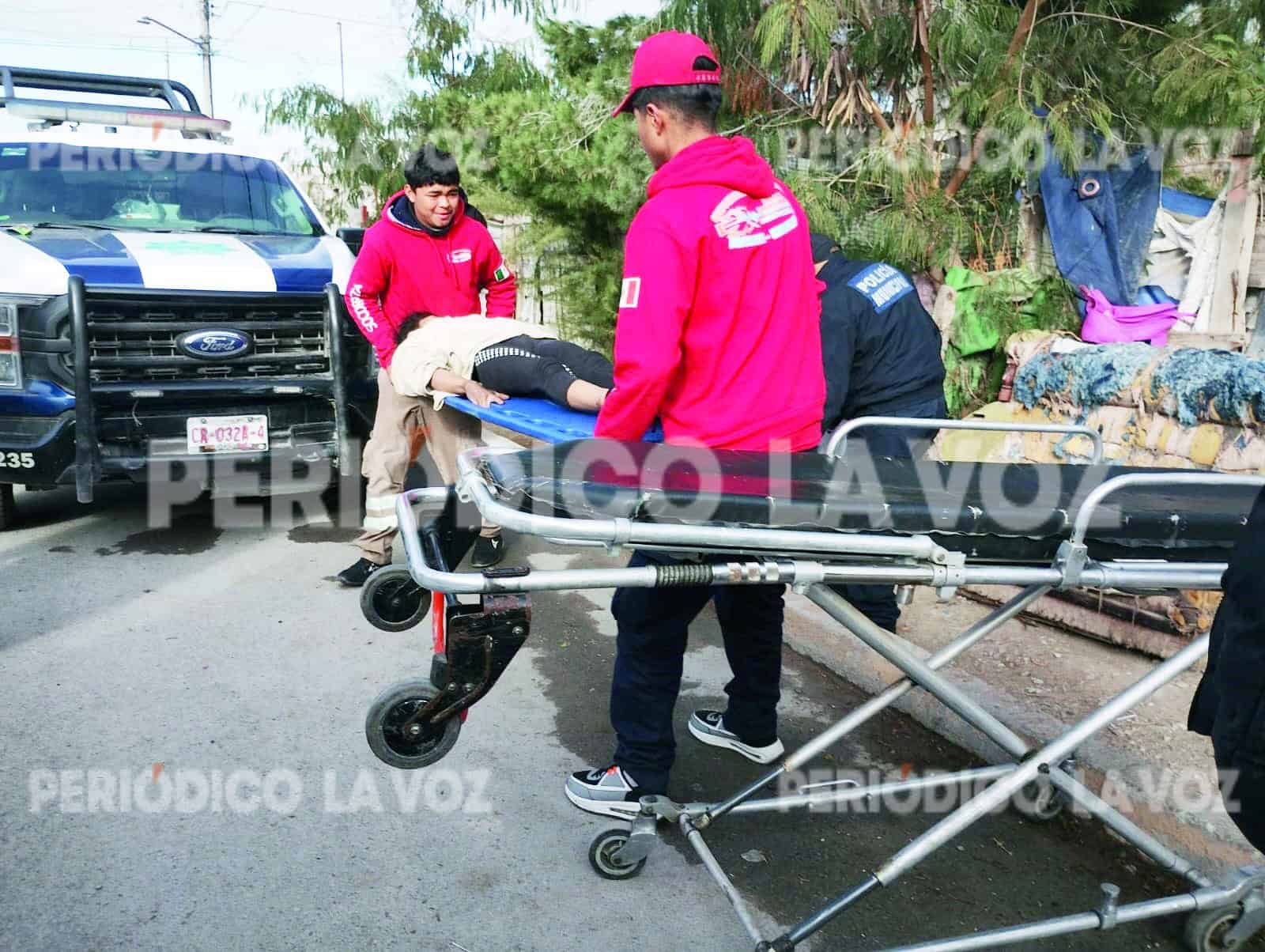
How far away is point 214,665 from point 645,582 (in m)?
2.66

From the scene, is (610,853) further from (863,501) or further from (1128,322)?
(1128,322)

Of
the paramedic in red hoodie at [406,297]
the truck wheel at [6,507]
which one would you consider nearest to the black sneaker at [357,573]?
the paramedic in red hoodie at [406,297]

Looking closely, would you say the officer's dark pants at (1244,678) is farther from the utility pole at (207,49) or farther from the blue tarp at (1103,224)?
the utility pole at (207,49)

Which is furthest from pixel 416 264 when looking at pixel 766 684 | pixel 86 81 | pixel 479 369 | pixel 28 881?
pixel 86 81

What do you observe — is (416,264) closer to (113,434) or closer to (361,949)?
(113,434)

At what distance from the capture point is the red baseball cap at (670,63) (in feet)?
8.64

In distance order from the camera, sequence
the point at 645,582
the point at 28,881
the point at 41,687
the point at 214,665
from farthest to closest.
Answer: the point at 214,665 < the point at 41,687 < the point at 28,881 < the point at 645,582

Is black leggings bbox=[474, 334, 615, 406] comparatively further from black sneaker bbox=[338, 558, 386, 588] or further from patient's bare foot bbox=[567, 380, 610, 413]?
A: black sneaker bbox=[338, 558, 386, 588]

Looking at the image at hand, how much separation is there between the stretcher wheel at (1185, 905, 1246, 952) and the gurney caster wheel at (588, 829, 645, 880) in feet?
4.44

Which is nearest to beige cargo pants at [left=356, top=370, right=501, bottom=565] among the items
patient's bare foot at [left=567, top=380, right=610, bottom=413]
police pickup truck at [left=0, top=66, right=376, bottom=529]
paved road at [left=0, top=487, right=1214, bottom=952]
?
paved road at [left=0, top=487, right=1214, bottom=952]

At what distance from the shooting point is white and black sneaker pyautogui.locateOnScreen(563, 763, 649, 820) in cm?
297

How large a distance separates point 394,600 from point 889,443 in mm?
1845

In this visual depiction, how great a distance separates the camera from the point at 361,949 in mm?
2457

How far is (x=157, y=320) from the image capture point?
5.42 metres
